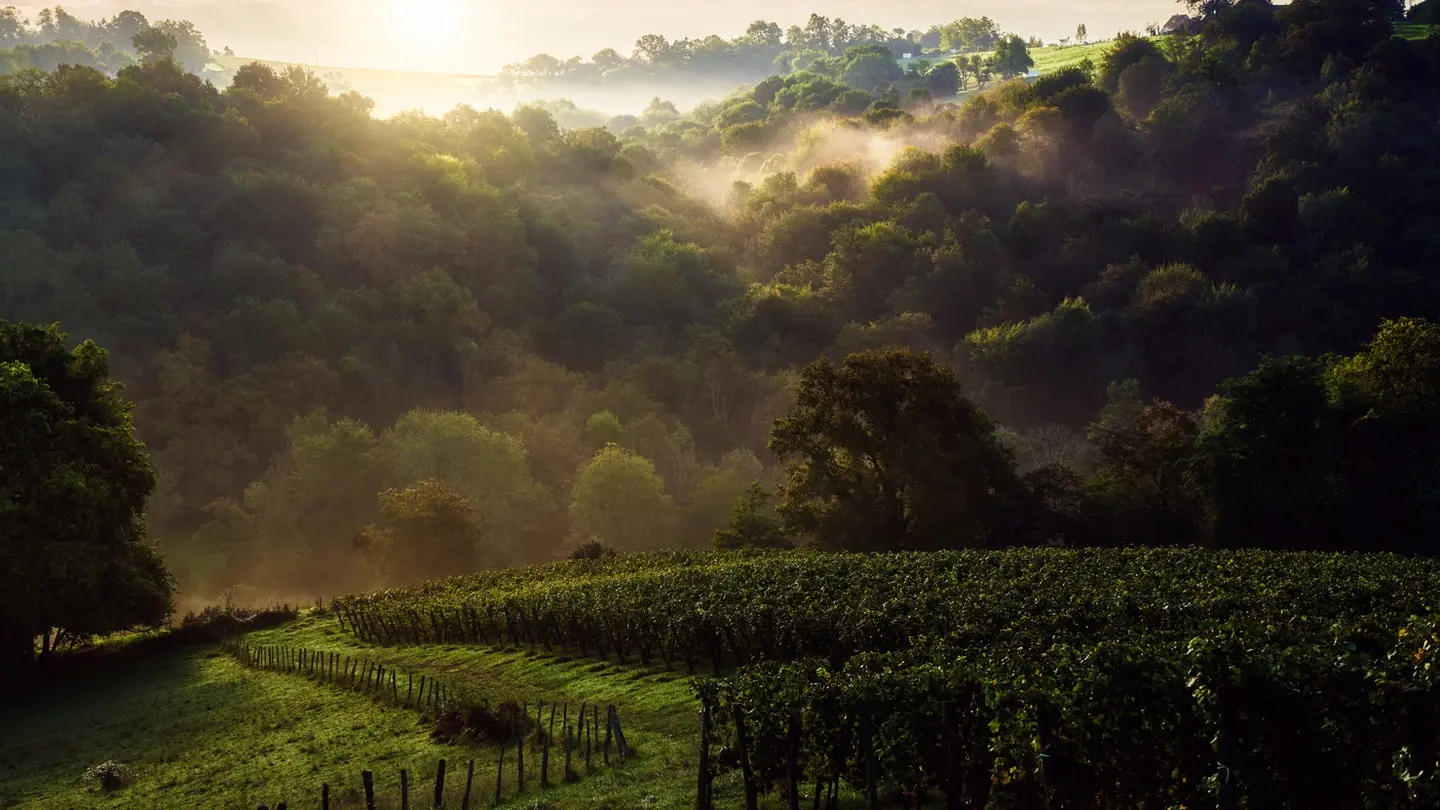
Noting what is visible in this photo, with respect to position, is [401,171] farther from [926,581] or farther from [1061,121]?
[926,581]

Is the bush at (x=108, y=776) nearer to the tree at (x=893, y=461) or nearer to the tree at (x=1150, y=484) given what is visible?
the tree at (x=893, y=461)

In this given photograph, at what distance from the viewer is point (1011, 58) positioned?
197 metres

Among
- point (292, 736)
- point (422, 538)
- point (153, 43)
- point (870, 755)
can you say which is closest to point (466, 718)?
point (292, 736)

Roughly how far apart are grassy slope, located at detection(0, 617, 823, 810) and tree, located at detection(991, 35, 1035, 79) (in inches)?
7044

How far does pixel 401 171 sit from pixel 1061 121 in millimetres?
70426

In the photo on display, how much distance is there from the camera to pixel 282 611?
5844cm

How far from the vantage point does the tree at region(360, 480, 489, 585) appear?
214 feet

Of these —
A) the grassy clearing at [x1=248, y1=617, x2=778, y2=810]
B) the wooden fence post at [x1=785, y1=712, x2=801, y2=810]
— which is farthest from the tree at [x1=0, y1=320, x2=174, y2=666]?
the wooden fence post at [x1=785, y1=712, x2=801, y2=810]

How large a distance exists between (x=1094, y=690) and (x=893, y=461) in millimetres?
38879

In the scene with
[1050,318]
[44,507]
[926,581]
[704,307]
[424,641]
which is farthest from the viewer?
[704,307]

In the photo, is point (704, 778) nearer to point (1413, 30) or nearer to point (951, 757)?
point (951, 757)

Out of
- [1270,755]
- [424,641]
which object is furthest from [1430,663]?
[424,641]

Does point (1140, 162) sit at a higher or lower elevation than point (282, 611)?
higher

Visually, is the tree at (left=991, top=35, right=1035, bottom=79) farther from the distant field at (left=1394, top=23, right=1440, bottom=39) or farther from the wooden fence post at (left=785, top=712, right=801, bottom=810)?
the wooden fence post at (left=785, top=712, right=801, bottom=810)
